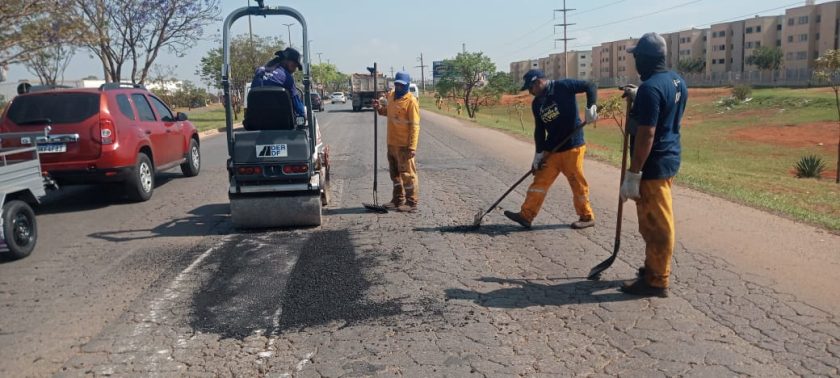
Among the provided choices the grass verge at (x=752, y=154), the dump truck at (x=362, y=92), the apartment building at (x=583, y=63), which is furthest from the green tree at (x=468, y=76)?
the apartment building at (x=583, y=63)

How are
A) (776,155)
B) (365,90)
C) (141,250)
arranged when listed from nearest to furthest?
(141,250)
(776,155)
(365,90)

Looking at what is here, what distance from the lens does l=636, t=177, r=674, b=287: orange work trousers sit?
15.8 feet

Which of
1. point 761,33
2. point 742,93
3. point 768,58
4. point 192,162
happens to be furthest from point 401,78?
point 761,33

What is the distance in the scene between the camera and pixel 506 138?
70.7ft

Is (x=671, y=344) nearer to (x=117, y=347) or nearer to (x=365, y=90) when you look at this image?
(x=117, y=347)

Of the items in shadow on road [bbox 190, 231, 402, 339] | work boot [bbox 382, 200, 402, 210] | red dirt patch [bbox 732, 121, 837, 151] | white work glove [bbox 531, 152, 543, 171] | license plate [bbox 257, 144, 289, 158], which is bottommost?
red dirt patch [bbox 732, 121, 837, 151]

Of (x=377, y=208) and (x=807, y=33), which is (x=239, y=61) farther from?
(x=807, y=33)

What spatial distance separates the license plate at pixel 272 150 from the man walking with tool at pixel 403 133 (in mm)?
1572

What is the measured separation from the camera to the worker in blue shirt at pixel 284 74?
7.46m

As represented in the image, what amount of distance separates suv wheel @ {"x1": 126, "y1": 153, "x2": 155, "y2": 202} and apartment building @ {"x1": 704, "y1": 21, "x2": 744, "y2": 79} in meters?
100

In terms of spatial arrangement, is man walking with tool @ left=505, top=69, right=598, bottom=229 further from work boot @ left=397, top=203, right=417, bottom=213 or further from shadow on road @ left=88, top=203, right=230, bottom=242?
shadow on road @ left=88, top=203, right=230, bottom=242

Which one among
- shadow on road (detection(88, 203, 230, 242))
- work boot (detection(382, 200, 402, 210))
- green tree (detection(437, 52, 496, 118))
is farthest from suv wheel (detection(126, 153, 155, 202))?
green tree (detection(437, 52, 496, 118))

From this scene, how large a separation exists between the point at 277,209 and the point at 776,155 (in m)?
24.1

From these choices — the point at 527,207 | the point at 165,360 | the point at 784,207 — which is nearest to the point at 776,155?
the point at 784,207
